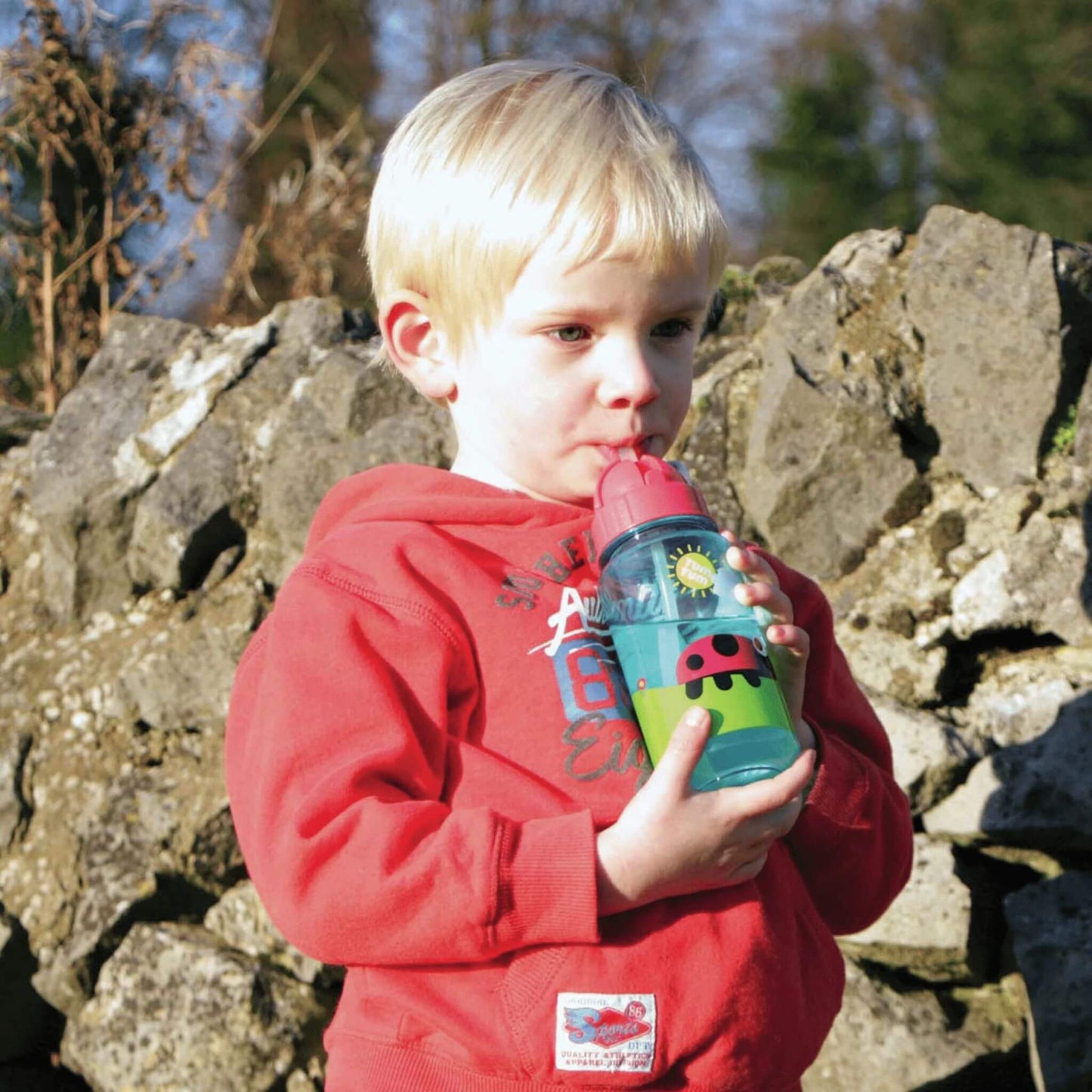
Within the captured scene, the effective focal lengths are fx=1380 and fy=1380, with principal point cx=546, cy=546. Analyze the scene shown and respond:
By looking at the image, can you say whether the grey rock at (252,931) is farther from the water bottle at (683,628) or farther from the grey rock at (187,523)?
the water bottle at (683,628)

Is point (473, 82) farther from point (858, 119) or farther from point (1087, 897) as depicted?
point (858, 119)

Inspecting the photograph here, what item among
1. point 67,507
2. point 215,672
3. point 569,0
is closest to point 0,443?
point 67,507

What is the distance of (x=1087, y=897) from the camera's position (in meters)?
2.49

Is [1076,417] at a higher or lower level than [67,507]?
higher

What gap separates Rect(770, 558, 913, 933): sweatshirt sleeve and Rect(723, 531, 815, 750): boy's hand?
86 mm

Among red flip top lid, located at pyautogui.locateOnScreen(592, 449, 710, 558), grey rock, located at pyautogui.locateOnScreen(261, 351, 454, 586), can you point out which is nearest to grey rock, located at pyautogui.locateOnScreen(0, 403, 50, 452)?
grey rock, located at pyautogui.locateOnScreen(261, 351, 454, 586)

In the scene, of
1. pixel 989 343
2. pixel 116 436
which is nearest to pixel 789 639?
pixel 989 343

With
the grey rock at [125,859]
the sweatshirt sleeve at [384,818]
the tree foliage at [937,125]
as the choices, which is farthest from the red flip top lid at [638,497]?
the tree foliage at [937,125]

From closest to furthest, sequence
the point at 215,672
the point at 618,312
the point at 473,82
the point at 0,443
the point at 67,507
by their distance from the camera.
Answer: the point at 618,312 < the point at 473,82 < the point at 215,672 < the point at 67,507 < the point at 0,443

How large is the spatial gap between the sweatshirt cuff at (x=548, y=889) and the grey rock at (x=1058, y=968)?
1350 millimetres

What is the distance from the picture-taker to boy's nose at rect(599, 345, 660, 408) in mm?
1558

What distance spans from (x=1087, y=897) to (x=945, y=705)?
445 mm

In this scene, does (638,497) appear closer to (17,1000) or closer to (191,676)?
(191,676)

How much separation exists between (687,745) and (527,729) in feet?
0.78
